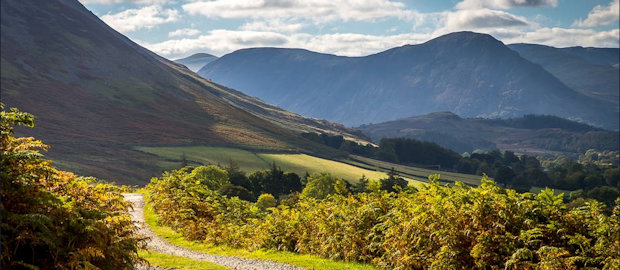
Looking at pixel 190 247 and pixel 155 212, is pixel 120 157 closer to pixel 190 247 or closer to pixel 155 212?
pixel 155 212

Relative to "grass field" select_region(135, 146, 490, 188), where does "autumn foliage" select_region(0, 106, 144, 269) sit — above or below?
above

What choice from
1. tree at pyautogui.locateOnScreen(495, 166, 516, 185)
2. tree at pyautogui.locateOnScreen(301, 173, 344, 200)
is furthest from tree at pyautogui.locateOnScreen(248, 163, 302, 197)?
tree at pyautogui.locateOnScreen(495, 166, 516, 185)

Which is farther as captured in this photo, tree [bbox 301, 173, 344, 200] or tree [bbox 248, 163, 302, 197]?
tree [bbox 248, 163, 302, 197]

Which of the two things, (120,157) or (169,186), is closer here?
(169,186)

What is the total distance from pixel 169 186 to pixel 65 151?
332 ft

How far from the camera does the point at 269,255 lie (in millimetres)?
20438

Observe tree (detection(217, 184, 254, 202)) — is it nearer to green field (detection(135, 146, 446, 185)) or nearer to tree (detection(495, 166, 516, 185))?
green field (detection(135, 146, 446, 185))

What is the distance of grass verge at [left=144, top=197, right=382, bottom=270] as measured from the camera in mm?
17359

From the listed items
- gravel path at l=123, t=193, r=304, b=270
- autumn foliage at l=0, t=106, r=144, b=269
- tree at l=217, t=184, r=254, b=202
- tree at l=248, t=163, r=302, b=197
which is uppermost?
autumn foliage at l=0, t=106, r=144, b=269

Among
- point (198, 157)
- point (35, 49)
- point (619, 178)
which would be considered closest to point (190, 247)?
point (198, 157)

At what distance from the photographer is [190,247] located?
23.5 m

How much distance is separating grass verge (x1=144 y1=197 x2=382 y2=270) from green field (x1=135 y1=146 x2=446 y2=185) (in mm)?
95262

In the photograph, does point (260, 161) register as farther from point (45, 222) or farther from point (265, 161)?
point (45, 222)

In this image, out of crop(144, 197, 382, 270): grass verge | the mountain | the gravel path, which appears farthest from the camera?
the mountain
